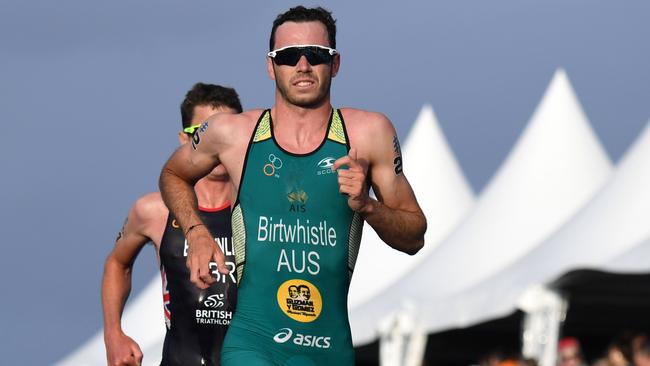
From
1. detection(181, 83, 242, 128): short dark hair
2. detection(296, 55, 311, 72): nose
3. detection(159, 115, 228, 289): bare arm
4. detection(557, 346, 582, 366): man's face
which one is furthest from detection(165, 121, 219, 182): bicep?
detection(557, 346, 582, 366): man's face

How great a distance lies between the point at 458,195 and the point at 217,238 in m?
21.5

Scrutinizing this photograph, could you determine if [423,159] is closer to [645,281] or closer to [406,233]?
[645,281]

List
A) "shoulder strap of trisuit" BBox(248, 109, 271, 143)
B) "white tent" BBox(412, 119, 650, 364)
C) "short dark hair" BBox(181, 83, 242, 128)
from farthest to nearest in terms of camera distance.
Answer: "white tent" BBox(412, 119, 650, 364) < "short dark hair" BBox(181, 83, 242, 128) < "shoulder strap of trisuit" BBox(248, 109, 271, 143)

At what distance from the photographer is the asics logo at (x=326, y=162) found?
246 inches

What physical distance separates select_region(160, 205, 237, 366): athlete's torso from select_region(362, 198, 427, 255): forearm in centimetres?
176

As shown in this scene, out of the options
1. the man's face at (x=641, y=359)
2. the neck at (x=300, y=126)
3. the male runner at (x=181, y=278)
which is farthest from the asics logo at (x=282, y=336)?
the man's face at (x=641, y=359)

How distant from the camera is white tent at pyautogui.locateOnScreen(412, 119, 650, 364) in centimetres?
1463

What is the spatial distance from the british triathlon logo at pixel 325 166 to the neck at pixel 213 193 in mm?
1992

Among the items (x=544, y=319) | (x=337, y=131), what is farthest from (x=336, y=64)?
(x=544, y=319)

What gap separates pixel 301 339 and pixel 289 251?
32 cm

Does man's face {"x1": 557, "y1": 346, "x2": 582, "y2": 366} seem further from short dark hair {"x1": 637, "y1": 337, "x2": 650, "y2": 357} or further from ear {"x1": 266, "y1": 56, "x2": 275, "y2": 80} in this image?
ear {"x1": 266, "y1": 56, "x2": 275, "y2": 80}

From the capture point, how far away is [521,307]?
1584 centimetres

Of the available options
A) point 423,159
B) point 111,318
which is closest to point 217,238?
point 111,318

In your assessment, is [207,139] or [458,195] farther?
[458,195]
